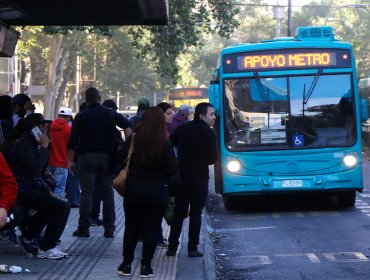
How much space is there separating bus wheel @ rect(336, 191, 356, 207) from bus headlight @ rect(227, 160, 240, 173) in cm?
203

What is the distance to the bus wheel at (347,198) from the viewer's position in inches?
627

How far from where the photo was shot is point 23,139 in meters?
8.52

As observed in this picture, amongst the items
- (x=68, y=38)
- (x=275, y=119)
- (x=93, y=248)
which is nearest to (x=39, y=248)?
(x=93, y=248)

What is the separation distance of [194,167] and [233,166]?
243 inches

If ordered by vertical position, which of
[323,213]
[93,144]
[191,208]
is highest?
[93,144]

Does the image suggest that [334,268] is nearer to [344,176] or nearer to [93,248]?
[93,248]

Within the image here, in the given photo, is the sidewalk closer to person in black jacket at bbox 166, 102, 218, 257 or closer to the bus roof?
person in black jacket at bbox 166, 102, 218, 257

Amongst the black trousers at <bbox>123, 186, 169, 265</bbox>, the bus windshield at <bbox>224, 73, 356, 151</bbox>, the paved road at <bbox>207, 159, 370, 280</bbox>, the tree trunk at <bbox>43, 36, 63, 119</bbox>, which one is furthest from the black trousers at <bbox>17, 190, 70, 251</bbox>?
the tree trunk at <bbox>43, 36, 63, 119</bbox>

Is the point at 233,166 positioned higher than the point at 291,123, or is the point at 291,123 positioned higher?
the point at 291,123

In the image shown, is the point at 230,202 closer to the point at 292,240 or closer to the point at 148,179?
the point at 292,240

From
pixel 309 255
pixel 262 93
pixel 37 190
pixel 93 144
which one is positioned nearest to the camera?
pixel 37 190

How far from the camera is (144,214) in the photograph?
8.00m

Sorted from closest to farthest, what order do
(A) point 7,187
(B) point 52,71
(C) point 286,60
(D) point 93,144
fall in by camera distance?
(A) point 7,187 → (D) point 93,144 → (C) point 286,60 → (B) point 52,71

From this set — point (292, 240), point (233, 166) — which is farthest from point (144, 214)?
point (233, 166)
